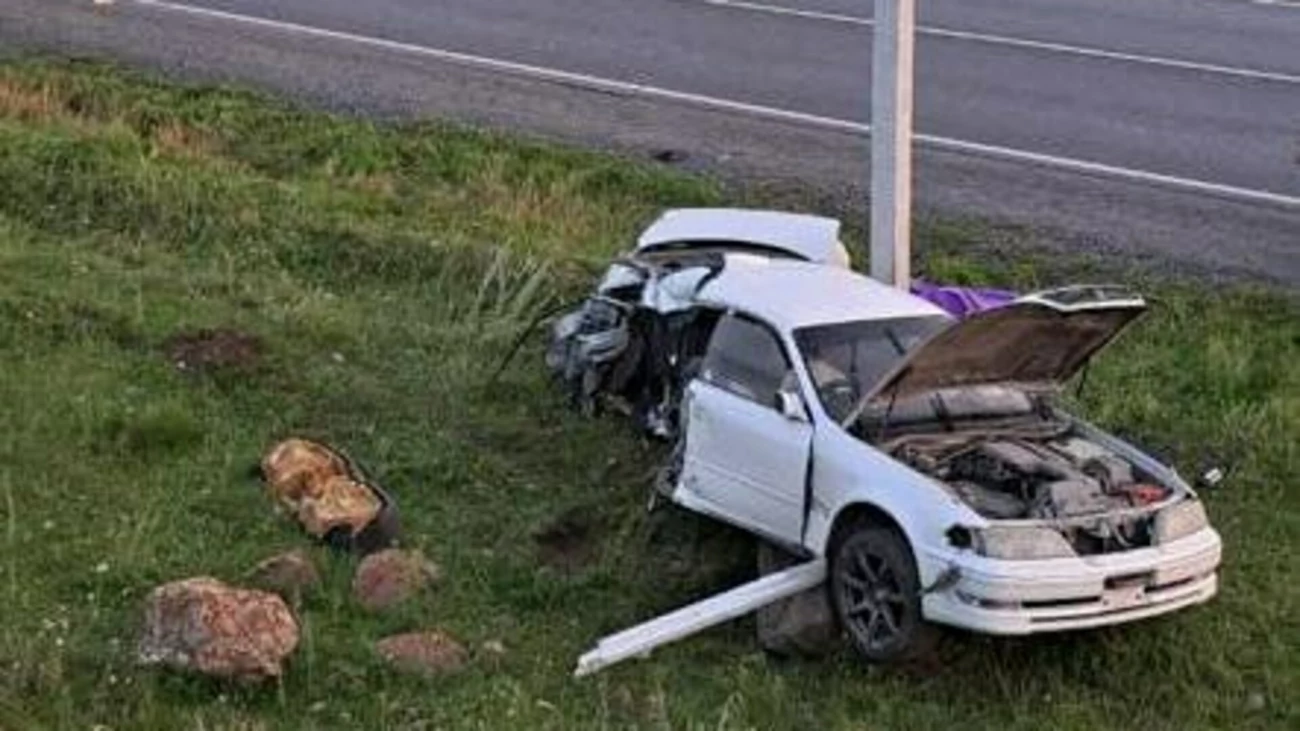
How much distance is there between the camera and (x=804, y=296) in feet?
35.5

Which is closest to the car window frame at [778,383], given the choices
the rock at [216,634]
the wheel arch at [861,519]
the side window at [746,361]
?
the side window at [746,361]

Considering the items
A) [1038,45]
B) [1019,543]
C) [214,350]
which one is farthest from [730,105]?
[1019,543]

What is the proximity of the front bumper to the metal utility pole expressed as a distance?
296cm

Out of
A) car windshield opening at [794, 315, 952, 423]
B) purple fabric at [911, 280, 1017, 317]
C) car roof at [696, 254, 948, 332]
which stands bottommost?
purple fabric at [911, 280, 1017, 317]

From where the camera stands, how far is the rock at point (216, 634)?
28.8 ft

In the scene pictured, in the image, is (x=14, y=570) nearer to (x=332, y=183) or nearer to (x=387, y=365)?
(x=387, y=365)

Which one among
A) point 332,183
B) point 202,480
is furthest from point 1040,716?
point 332,183

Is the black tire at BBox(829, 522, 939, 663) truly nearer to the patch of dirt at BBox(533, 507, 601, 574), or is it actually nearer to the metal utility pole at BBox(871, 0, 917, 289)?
the patch of dirt at BBox(533, 507, 601, 574)

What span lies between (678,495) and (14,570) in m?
3.08

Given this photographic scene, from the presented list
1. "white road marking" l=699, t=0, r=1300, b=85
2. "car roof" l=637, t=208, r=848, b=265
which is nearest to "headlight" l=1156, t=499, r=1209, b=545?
"car roof" l=637, t=208, r=848, b=265

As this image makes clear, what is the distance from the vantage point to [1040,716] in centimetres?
923

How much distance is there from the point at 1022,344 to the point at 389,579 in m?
3.06

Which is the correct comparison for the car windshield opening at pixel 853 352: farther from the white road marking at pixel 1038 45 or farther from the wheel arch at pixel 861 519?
the white road marking at pixel 1038 45

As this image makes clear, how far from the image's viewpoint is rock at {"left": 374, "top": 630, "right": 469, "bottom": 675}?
923 centimetres
